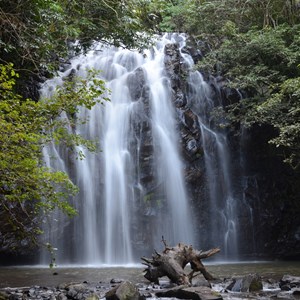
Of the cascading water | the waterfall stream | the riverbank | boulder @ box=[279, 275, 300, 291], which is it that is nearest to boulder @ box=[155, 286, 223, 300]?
the riverbank

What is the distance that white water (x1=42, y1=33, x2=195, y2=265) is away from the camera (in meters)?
16.1

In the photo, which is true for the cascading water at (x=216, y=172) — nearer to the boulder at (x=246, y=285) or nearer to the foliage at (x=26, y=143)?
the boulder at (x=246, y=285)

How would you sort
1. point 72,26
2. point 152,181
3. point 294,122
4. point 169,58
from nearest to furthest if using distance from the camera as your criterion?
point 72,26 < point 294,122 < point 152,181 < point 169,58

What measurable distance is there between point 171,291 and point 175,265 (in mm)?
1474

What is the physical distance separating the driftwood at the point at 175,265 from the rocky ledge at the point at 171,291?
20cm

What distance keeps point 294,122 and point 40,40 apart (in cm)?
932

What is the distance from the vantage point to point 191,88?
20188 mm

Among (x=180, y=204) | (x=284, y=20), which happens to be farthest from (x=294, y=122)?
(x=284, y=20)

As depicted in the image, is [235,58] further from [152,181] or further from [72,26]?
[72,26]

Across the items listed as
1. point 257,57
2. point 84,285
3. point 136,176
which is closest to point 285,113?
point 257,57

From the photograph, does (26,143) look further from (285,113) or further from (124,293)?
(285,113)

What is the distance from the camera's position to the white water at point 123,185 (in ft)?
52.9

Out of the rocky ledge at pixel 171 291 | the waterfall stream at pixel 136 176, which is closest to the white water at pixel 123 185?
the waterfall stream at pixel 136 176

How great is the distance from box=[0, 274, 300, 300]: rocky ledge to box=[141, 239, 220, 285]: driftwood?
196mm
